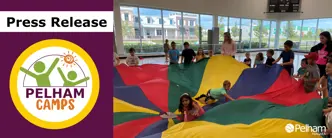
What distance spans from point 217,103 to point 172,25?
25.2ft

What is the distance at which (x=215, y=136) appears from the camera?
161 centimetres

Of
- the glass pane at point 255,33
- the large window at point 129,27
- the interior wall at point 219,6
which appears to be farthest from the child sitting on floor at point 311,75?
the glass pane at point 255,33

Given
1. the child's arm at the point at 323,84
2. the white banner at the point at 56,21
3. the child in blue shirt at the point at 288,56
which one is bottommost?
the child's arm at the point at 323,84

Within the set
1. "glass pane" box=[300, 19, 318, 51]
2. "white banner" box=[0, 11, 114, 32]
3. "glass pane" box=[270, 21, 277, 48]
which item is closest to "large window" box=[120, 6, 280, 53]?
"glass pane" box=[300, 19, 318, 51]

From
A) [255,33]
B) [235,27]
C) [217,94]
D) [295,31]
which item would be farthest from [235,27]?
[217,94]

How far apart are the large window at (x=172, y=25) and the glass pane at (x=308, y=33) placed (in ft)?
22.6

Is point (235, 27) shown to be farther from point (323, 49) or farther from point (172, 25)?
point (323, 49)

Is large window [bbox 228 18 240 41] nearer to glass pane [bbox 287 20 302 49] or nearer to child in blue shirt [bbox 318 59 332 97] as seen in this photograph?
glass pane [bbox 287 20 302 49]

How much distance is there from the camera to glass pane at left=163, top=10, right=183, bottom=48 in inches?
392

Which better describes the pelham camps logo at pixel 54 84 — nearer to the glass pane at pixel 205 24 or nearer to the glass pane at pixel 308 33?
the glass pane at pixel 205 24

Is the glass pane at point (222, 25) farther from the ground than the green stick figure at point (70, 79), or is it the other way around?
the glass pane at point (222, 25)

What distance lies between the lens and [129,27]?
929 centimetres

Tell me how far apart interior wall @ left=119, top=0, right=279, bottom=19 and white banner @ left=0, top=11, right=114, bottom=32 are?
8188mm

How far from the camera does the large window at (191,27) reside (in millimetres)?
10349
